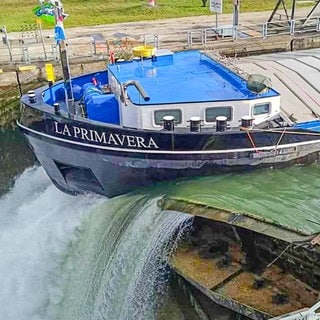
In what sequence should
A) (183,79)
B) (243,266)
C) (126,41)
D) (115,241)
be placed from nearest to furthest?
(243,266) → (115,241) → (183,79) → (126,41)

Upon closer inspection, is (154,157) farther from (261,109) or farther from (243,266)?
(243,266)

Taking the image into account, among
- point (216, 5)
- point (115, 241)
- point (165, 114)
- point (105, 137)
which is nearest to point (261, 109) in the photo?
point (165, 114)

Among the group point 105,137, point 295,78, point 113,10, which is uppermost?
point 295,78

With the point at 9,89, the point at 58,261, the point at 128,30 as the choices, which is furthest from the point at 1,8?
the point at 58,261

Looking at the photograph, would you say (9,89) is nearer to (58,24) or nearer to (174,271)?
(58,24)

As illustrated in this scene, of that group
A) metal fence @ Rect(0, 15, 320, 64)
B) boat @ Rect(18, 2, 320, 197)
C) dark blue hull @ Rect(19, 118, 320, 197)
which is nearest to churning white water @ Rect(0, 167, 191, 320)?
dark blue hull @ Rect(19, 118, 320, 197)

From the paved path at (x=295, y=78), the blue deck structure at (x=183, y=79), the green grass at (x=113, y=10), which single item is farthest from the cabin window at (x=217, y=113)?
the green grass at (x=113, y=10)

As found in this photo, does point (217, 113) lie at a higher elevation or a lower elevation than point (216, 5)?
lower

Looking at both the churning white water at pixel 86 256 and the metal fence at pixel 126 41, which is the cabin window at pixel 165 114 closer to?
the churning white water at pixel 86 256
